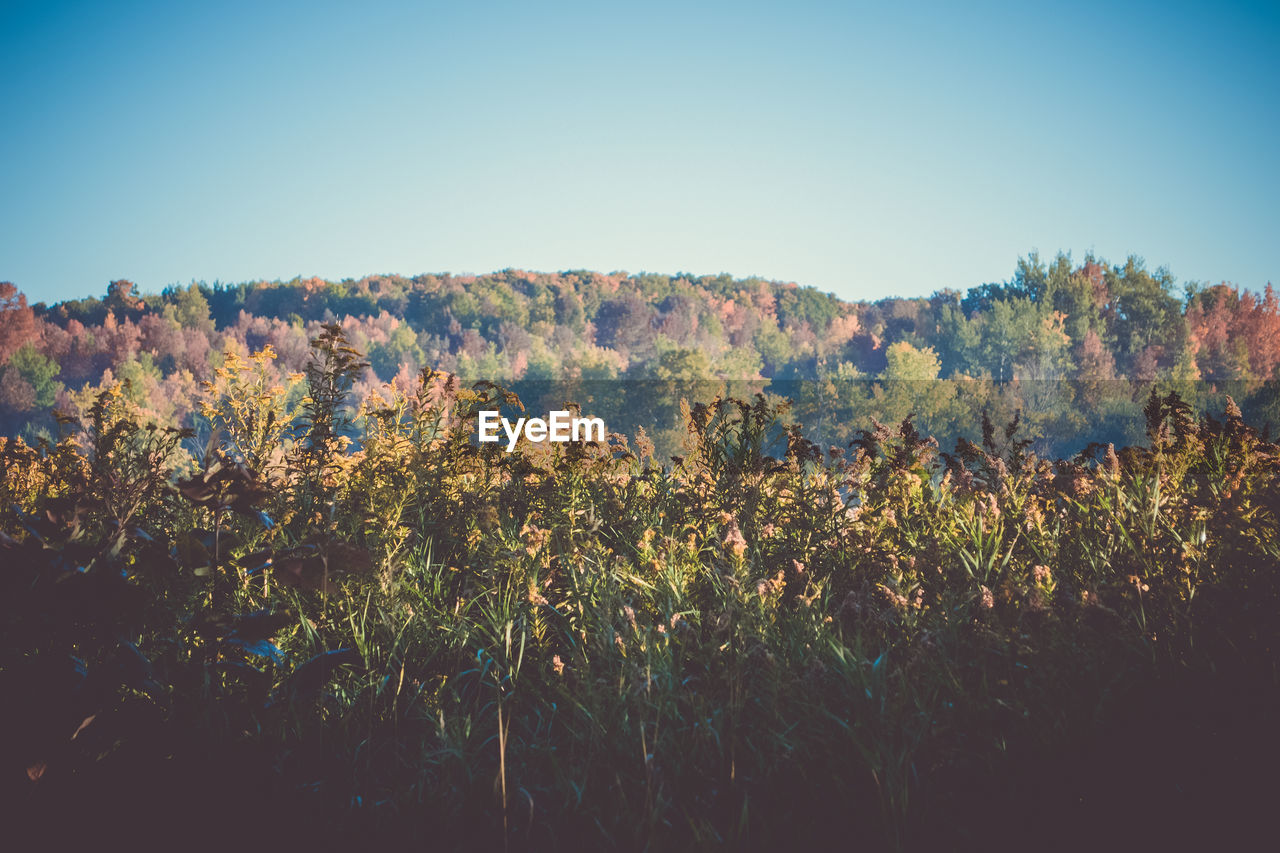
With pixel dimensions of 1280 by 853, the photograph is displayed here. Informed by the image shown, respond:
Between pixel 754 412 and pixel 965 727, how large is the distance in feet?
6.93

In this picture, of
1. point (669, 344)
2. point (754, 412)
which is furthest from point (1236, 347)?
point (754, 412)

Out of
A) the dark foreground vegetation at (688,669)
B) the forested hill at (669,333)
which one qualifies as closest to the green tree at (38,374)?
the forested hill at (669,333)

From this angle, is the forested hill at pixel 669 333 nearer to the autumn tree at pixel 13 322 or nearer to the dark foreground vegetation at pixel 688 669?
the autumn tree at pixel 13 322

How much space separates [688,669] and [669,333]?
285 feet

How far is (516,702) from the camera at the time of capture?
2.64 m

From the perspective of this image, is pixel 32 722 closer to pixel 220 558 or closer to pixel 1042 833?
pixel 220 558

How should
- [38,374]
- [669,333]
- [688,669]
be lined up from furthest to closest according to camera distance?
[669,333]
[38,374]
[688,669]

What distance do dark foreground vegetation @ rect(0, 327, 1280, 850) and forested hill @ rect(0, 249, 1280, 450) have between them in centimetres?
4711

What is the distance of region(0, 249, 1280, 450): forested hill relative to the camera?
56531mm

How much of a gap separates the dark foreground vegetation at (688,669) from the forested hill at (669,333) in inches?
1855

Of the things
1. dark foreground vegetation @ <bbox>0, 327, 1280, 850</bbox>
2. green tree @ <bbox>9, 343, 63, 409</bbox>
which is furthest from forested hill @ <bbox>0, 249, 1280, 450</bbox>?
dark foreground vegetation @ <bbox>0, 327, 1280, 850</bbox>

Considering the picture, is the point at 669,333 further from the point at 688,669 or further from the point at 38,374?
the point at 688,669

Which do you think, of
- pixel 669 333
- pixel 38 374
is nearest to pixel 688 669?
pixel 38 374

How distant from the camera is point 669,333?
88.8 m
